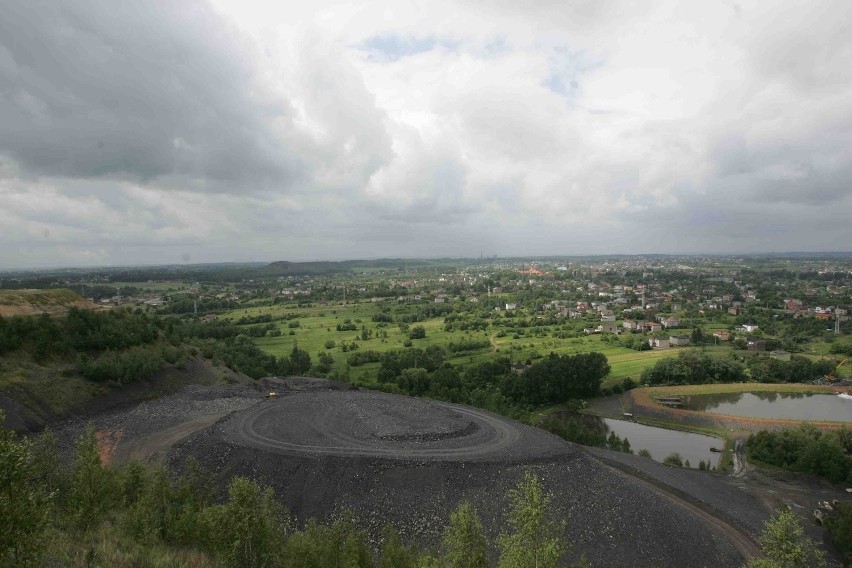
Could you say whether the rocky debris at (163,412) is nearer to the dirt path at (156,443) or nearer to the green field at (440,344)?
the dirt path at (156,443)

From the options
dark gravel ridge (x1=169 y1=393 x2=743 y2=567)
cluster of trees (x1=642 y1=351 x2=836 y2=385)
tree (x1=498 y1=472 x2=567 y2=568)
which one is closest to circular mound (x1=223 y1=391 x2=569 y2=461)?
dark gravel ridge (x1=169 y1=393 x2=743 y2=567)

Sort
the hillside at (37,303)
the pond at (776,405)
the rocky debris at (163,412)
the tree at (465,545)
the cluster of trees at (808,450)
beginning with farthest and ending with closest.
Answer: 1. the pond at (776,405)
2. the hillside at (37,303)
3. the cluster of trees at (808,450)
4. the rocky debris at (163,412)
5. the tree at (465,545)

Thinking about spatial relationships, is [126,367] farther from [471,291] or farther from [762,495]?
[471,291]

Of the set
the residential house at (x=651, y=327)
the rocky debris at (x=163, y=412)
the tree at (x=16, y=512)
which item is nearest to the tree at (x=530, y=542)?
the tree at (x=16, y=512)

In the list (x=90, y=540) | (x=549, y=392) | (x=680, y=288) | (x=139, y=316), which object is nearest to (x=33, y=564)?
(x=90, y=540)

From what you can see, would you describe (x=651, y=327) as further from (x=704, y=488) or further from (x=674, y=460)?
(x=704, y=488)
